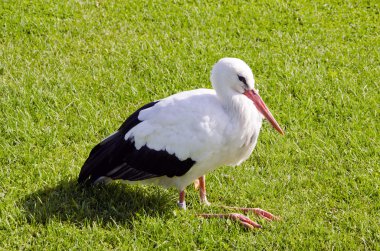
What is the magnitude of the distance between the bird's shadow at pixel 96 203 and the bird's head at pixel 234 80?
3.05 ft

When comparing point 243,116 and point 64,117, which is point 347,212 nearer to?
point 243,116

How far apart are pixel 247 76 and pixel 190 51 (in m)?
2.37

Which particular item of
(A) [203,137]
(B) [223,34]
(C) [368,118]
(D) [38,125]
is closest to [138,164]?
(A) [203,137]

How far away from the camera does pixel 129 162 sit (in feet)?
15.2

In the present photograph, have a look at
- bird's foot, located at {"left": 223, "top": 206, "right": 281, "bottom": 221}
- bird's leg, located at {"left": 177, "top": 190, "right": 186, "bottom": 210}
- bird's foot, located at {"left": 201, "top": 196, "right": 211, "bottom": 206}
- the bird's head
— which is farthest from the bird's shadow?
the bird's head

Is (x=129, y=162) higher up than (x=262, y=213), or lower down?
higher up

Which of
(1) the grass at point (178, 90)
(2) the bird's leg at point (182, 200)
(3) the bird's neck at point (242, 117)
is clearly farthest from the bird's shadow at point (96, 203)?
(3) the bird's neck at point (242, 117)

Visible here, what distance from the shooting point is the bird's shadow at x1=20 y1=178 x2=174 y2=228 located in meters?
4.65

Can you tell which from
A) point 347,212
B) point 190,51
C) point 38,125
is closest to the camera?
point 347,212

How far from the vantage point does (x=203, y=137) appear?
4.40m

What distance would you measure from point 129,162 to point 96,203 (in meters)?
0.43

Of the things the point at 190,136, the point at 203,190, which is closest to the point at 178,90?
the point at 203,190

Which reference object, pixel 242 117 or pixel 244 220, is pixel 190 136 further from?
pixel 244 220

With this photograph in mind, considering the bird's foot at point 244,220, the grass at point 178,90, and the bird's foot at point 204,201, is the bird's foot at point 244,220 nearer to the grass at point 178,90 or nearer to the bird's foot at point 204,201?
the grass at point 178,90
